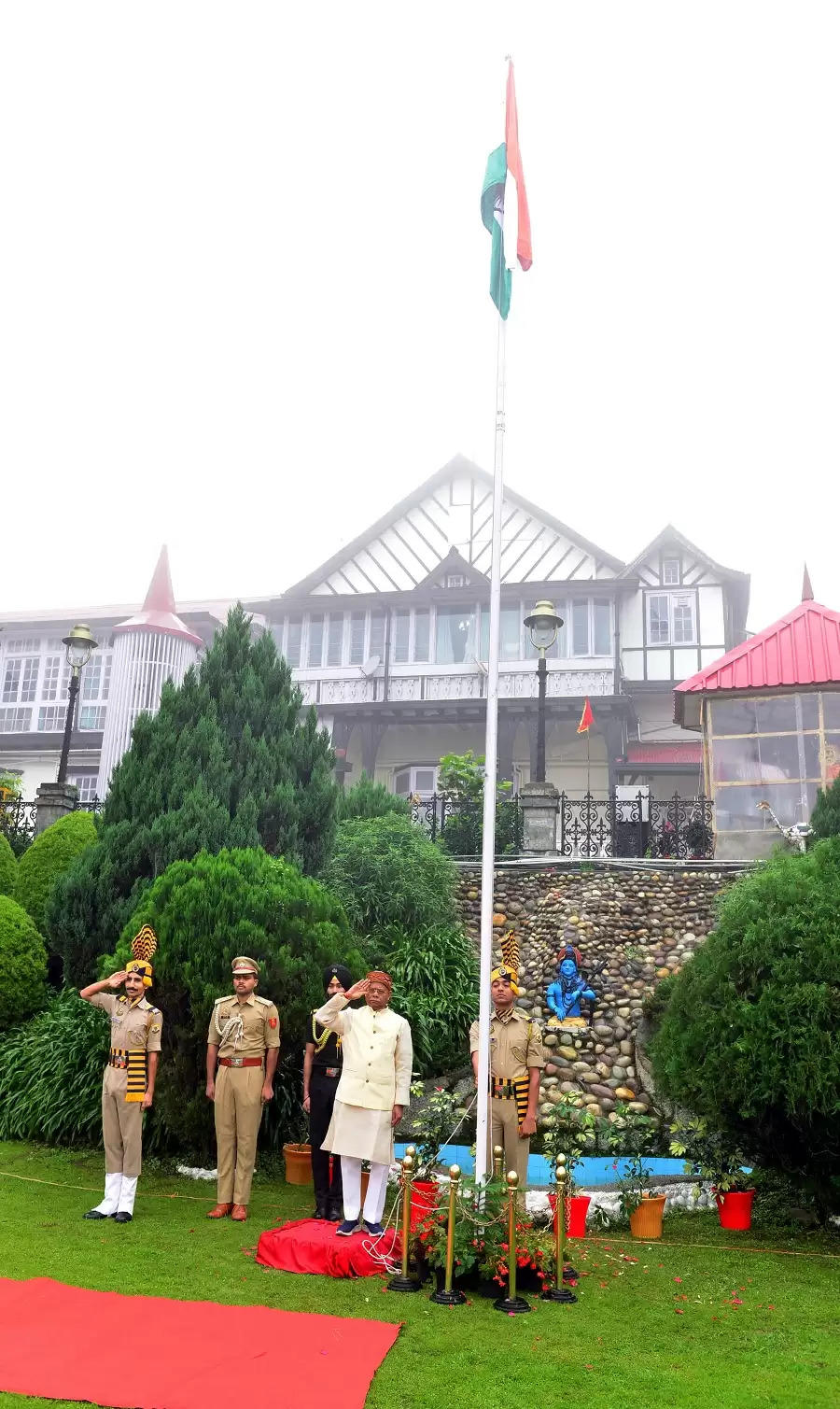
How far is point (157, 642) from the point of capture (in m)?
26.3

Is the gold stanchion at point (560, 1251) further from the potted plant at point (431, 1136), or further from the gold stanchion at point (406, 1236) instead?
the potted plant at point (431, 1136)

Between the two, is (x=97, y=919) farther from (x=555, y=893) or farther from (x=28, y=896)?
(x=555, y=893)

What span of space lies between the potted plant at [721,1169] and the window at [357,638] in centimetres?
2221

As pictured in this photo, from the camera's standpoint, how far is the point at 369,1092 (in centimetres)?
607

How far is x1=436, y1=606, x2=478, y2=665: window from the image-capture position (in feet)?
91.1

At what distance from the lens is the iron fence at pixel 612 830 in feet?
52.3

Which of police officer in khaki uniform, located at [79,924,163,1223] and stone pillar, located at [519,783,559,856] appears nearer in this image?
police officer in khaki uniform, located at [79,924,163,1223]

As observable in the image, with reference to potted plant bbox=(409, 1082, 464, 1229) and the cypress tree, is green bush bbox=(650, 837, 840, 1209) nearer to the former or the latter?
potted plant bbox=(409, 1082, 464, 1229)

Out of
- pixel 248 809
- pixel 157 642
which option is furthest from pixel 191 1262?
pixel 157 642

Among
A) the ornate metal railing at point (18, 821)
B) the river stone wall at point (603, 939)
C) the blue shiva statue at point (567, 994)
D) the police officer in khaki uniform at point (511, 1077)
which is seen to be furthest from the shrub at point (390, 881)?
the ornate metal railing at point (18, 821)

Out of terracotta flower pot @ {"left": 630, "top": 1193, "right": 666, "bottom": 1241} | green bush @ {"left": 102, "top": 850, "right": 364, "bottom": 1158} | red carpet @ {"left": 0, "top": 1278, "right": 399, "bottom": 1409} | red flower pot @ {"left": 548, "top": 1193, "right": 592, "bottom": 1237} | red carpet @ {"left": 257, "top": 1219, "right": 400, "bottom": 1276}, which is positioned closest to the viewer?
red carpet @ {"left": 0, "top": 1278, "right": 399, "bottom": 1409}

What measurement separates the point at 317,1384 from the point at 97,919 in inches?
283

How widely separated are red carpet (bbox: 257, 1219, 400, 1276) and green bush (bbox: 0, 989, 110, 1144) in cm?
334

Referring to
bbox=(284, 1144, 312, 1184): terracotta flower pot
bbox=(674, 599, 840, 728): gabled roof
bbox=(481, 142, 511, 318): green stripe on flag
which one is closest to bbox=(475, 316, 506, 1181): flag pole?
bbox=(481, 142, 511, 318): green stripe on flag
